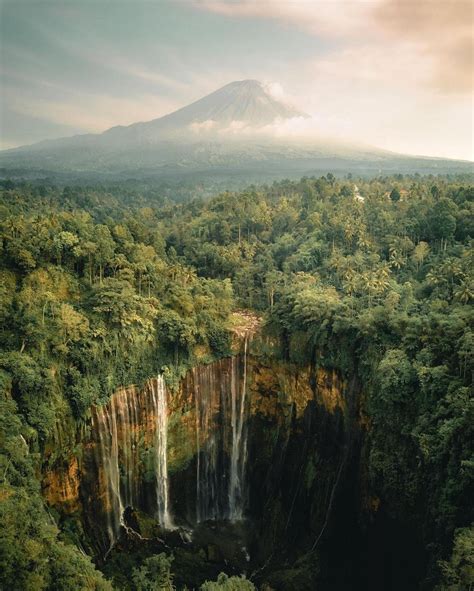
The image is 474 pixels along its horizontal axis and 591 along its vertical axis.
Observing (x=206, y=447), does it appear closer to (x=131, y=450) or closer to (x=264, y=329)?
(x=131, y=450)

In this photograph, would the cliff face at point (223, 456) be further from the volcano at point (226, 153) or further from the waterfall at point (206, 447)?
the volcano at point (226, 153)

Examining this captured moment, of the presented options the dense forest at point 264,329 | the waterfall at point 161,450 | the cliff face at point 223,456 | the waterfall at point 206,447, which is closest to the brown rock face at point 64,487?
the cliff face at point 223,456

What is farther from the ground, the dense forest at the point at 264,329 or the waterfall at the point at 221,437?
the dense forest at the point at 264,329

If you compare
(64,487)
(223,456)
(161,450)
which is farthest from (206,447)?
(64,487)

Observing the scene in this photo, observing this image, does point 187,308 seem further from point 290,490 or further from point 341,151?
point 341,151

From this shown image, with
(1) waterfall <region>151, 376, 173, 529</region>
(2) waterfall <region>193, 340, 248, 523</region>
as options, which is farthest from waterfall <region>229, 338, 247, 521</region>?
(1) waterfall <region>151, 376, 173, 529</region>
